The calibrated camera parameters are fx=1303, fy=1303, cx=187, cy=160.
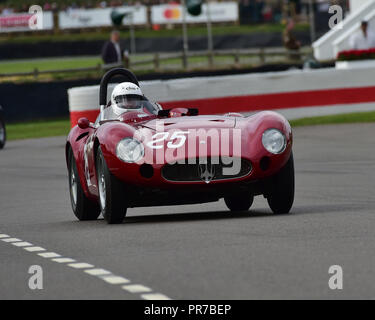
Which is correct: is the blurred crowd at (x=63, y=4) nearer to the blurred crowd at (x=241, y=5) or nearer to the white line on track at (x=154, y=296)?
the blurred crowd at (x=241, y=5)

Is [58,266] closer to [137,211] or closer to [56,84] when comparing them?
[137,211]

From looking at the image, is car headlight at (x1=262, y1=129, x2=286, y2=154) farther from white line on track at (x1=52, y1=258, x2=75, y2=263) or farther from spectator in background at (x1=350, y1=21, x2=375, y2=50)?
spectator in background at (x1=350, y1=21, x2=375, y2=50)

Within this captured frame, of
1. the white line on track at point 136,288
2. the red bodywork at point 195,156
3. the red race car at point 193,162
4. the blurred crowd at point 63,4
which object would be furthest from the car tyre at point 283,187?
the blurred crowd at point 63,4

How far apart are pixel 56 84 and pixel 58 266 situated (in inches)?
980

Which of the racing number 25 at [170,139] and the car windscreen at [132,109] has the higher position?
the car windscreen at [132,109]

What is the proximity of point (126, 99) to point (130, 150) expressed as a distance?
1747 millimetres

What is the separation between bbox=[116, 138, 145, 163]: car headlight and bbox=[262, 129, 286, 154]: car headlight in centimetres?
103

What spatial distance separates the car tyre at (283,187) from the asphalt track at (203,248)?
0.49 feet

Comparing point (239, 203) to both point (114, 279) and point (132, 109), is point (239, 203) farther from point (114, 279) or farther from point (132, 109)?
point (114, 279)

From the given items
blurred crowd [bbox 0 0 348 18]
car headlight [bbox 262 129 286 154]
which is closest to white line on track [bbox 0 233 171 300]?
car headlight [bbox 262 129 286 154]

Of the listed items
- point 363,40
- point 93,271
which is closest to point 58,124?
point 363,40

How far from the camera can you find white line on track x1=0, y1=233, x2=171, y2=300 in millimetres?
7003

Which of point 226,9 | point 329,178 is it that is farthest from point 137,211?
point 226,9

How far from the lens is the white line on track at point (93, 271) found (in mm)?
7003
